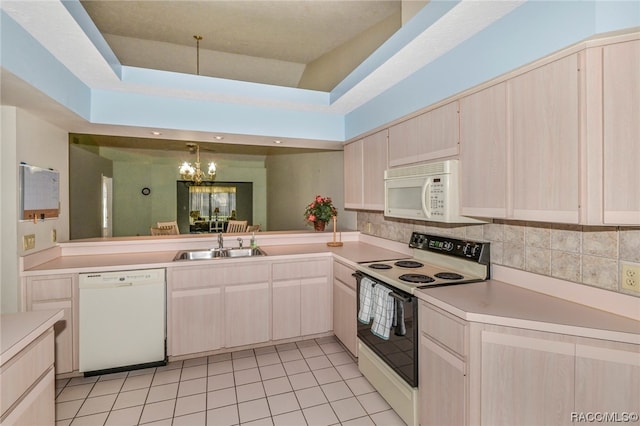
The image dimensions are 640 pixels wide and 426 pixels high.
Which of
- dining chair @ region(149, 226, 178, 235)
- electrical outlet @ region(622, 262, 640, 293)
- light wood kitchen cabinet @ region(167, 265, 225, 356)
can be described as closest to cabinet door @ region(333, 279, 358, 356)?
light wood kitchen cabinet @ region(167, 265, 225, 356)

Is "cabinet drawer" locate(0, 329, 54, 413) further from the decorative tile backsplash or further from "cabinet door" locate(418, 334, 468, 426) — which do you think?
the decorative tile backsplash

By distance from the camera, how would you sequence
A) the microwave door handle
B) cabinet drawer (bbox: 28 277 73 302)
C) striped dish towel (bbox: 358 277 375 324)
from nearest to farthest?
the microwave door handle, striped dish towel (bbox: 358 277 375 324), cabinet drawer (bbox: 28 277 73 302)

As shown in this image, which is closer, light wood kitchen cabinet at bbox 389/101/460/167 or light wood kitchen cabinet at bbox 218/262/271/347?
light wood kitchen cabinet at bbox 389/101/460/167

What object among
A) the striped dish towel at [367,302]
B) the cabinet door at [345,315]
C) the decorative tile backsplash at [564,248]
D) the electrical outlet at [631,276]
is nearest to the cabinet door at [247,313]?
the cabinet door at [345,315]

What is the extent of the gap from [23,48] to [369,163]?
8.33 feet

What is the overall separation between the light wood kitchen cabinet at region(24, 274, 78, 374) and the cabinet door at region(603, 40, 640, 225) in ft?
11.1

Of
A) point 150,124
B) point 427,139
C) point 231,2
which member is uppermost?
point 231,2

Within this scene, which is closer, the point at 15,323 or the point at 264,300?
the point at 15,323

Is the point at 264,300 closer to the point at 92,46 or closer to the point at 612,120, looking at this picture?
the point at 92,46

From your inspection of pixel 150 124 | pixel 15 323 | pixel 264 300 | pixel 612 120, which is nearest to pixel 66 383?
pixel 15 323

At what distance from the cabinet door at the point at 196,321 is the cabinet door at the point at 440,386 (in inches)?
70.1

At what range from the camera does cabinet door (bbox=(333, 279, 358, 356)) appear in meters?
2.63

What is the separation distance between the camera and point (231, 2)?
2787 mm

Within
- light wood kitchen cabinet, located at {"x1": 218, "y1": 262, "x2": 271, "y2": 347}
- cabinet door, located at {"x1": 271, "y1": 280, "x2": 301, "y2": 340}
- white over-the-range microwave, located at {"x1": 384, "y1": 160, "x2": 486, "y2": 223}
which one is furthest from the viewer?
cabinet door, located at {"x1": 271, "y1": 280, "x2": 301, "y2": 340}
